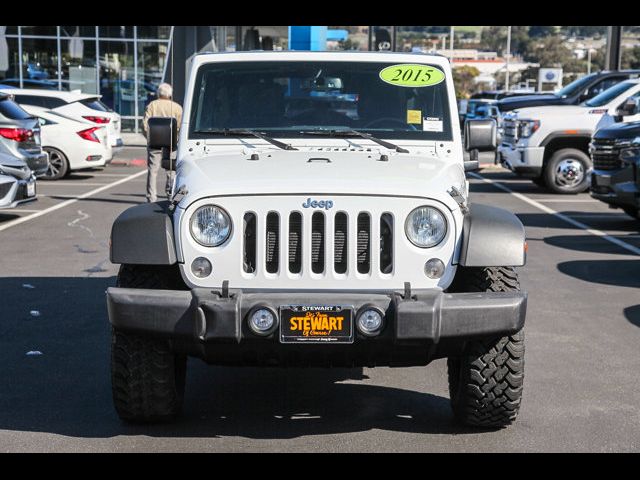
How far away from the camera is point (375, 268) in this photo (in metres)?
5.48

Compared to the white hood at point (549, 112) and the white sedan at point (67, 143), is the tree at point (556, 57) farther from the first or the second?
the white sedan at point (67, 143)

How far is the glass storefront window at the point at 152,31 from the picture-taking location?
36.0m

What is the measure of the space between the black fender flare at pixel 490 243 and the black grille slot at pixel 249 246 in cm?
104

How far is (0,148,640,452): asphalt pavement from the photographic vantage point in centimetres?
573

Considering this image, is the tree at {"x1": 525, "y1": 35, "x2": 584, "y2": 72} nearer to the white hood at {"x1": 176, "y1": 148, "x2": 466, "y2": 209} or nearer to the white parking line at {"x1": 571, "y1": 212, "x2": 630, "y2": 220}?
the white parking line at {"x1": 571, "y1": 212, "x2": 630, "y2": 220}

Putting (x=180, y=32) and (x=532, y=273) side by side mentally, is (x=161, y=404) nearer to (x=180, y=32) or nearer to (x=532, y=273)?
(x=532, y=273)

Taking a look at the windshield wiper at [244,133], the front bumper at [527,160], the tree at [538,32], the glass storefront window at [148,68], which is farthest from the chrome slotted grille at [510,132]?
the tree at [538,32]

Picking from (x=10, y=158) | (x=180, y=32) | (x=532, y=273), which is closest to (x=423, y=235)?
A: (x=532, y=273)

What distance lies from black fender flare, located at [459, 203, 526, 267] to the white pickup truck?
44.4 feet

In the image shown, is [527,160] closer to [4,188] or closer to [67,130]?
[67,130]

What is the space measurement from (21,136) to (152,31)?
832 inches

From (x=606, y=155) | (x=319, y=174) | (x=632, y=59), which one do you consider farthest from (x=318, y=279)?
(x=632, y=59)

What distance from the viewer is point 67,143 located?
69.7 feet

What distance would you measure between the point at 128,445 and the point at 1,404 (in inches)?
Result: 44.4
